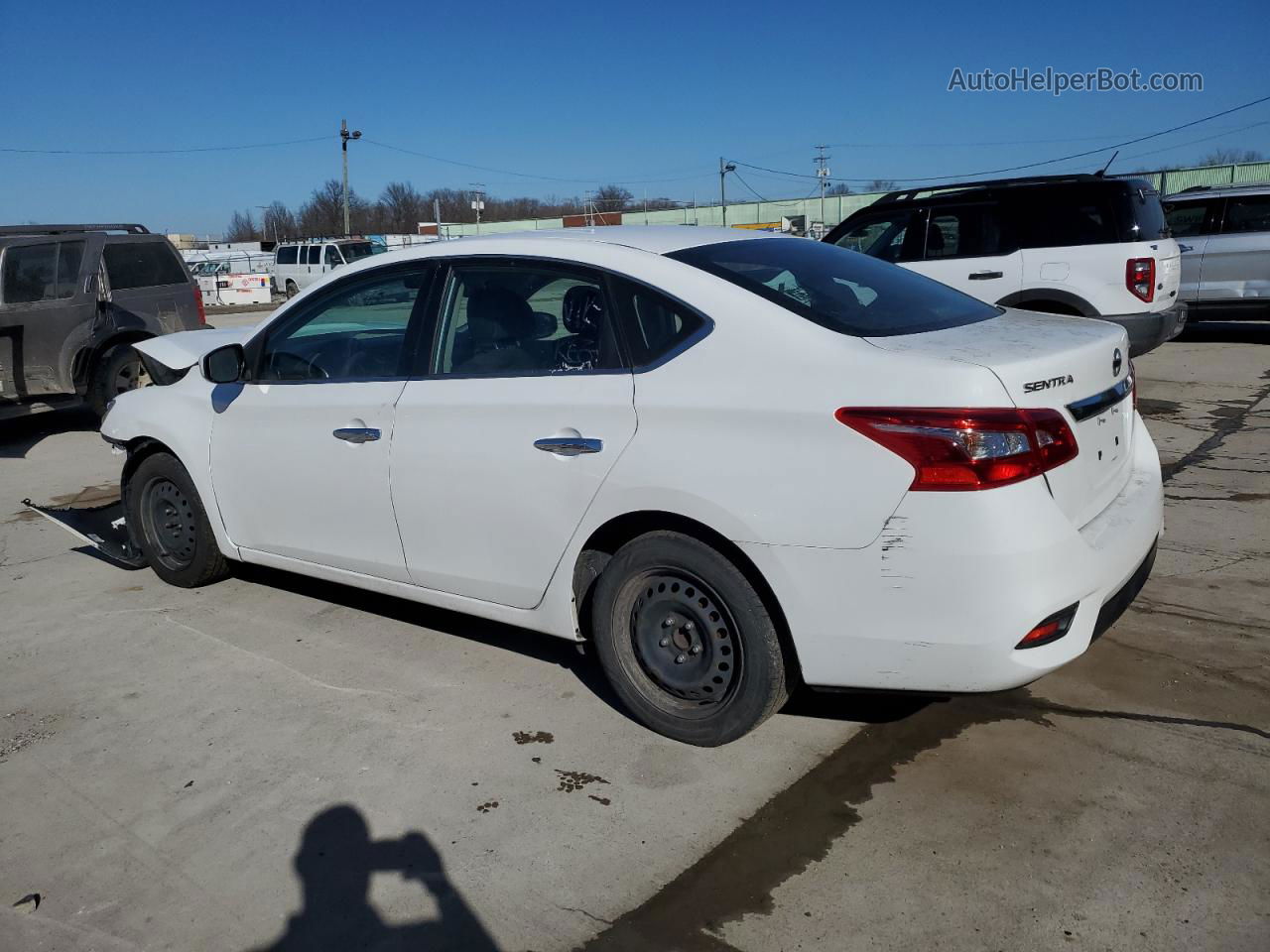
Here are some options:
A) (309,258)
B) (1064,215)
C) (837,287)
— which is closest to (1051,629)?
(837,287)

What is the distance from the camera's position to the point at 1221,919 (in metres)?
2.55

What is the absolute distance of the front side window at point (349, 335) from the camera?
419 centimetres

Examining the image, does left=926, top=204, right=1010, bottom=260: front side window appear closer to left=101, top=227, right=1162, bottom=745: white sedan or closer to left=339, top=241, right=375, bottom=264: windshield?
left=101, top=227, right=1162, bottom=745: white sedan

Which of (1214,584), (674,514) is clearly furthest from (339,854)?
(1214,584)

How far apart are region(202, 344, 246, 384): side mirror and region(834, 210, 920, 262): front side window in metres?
6.86

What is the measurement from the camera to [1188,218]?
14062 millimetres

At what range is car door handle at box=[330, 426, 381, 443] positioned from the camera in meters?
4.11

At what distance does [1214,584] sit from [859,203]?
1873 inches

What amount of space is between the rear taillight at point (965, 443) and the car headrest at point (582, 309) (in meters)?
1.15

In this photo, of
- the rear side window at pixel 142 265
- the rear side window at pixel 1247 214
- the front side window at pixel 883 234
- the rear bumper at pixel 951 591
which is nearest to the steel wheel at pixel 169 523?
the rear bumper at pixel 951 591

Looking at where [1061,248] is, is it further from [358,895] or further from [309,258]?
[309,258]

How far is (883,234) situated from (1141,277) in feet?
7.83

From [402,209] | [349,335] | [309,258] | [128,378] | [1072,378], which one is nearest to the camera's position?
[1072,378]

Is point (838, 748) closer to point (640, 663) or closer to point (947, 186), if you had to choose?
point (640, 663)
